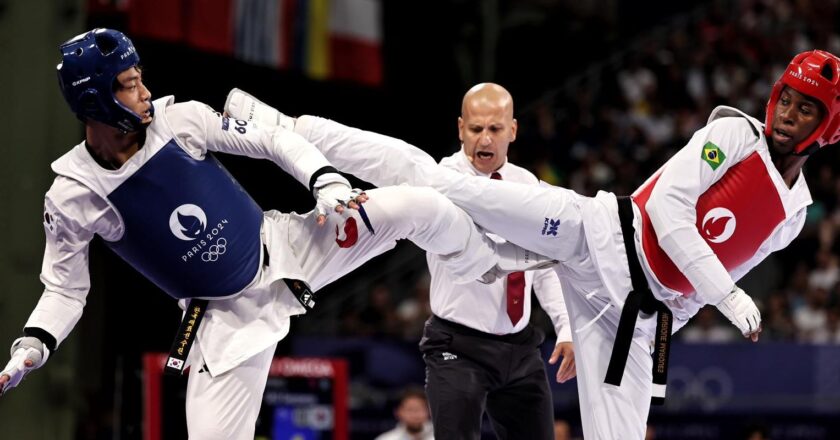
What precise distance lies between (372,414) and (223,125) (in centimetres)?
630

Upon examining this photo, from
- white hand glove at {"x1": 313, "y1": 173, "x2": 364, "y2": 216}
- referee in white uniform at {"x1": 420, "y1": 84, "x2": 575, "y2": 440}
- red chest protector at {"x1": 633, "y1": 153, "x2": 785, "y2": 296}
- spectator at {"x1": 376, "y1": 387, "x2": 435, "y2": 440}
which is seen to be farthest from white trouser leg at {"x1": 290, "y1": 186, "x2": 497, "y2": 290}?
spectator at {"x1": 376, "y1": 387, "x2": 435, "y2": 440}

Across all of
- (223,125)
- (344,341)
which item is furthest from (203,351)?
(344,341)

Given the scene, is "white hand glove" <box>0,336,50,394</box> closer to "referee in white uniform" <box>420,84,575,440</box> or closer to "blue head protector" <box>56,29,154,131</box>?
"blue head protector" <box>56,29,154,131</box>

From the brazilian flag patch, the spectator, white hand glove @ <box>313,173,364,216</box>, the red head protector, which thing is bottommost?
the spectator

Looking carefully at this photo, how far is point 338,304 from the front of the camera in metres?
13.6

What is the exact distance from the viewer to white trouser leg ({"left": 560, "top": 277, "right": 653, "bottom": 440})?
535 centimetres

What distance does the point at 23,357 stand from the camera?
4918 mm

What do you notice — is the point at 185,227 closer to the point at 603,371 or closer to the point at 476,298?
the point at 476,298

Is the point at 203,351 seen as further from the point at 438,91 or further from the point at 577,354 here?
the point at 438,91

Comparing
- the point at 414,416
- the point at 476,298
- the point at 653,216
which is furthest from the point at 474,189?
the point at 414,416

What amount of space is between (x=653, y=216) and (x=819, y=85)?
3.40ft

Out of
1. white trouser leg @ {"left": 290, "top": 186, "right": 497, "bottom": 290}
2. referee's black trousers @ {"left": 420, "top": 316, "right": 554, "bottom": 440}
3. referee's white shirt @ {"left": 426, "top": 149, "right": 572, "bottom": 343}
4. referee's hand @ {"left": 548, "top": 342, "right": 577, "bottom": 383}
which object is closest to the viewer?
white trouser leg @ {"left": 290, "top": 186, "right": 497, "bottom": 290}

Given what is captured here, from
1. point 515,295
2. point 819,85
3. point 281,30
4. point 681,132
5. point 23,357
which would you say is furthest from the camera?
point 681,132

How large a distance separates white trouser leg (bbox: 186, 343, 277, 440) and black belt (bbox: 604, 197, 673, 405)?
1731mm
